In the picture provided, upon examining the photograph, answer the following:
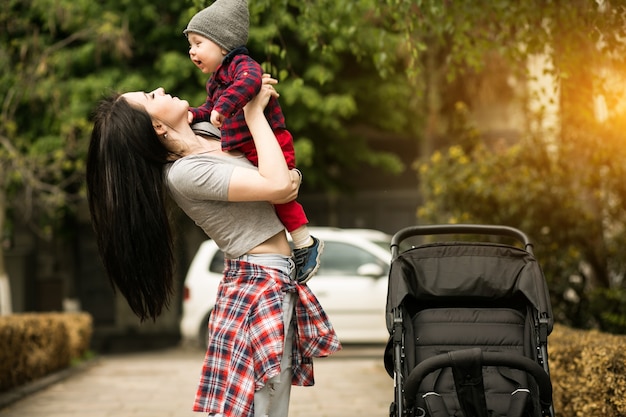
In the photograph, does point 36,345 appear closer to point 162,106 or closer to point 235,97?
point 162,106

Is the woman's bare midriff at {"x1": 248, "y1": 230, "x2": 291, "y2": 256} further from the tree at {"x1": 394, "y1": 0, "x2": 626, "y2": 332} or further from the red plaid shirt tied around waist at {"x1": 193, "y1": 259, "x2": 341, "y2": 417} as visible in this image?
the tree at {"x1": 394, "y1": 0, "x2": 626, "y2": 332}

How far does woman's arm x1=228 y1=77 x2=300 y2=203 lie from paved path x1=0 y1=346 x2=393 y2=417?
5.61 metres

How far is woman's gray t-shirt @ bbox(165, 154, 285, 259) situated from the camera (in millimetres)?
3773

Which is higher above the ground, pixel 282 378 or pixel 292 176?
pixel 292 176

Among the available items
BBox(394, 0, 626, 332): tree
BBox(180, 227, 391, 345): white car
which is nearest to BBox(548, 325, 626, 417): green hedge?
BBox(394, 0, 626, 332): tree

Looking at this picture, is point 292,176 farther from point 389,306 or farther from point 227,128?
point 389,306

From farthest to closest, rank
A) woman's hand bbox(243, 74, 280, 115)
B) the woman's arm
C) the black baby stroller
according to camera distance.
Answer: the black baby stroller
woman's hand bbox(243, 74, 280, 115)
the woman's arm

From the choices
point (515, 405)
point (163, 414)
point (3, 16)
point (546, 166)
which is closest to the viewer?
point (515, 405)

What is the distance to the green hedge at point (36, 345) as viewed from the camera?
10.8 metres

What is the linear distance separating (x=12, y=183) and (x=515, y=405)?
16178 mm

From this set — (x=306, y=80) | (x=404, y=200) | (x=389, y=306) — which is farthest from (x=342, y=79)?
(x=389, y=306)

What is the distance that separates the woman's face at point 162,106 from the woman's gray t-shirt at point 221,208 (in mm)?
150

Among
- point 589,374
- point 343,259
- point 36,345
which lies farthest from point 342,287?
point 589,374

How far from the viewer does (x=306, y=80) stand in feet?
64.4
